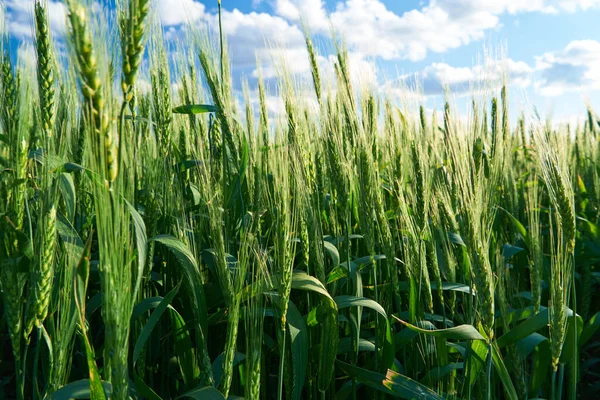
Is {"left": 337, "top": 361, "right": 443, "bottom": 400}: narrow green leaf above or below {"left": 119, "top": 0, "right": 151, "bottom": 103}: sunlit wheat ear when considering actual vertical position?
below

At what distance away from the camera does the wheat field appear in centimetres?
104

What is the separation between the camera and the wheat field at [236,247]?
3.42ft

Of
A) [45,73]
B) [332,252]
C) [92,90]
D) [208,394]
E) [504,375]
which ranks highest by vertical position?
[45,73]

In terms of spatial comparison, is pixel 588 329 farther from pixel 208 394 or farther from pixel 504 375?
pixel 208 394

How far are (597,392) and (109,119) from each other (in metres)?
2.79

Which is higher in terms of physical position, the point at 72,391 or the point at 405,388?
the point at 72,391

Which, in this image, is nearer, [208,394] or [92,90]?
[92,90]

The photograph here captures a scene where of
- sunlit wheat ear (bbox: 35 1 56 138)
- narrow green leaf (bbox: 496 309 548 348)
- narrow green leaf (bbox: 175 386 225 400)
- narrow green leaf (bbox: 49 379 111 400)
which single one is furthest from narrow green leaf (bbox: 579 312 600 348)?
sunlit wheat ear (bbox: 35 1 56 138)

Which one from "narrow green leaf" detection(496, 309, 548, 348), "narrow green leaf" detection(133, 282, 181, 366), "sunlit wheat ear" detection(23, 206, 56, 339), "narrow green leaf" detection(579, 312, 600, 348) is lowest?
"narrow green leaf" detection(579, 312, 600, 348)

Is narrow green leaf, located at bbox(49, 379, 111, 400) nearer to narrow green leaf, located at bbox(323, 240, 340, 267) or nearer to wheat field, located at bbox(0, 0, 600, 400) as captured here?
wheat field, located at bbox(0, 0, 600, 400)

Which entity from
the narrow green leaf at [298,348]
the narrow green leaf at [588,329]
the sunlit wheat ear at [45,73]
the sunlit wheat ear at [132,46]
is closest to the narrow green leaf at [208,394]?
the narrow green leaf at [298,348]

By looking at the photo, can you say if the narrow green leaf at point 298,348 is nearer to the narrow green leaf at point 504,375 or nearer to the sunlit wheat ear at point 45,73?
the narrow green leaf at point 504,375

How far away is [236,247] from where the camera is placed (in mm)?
2029

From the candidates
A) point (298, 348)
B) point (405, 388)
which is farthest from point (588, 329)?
point (298, 348)
